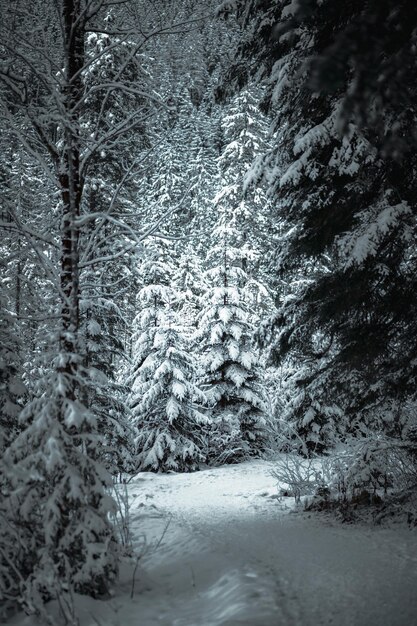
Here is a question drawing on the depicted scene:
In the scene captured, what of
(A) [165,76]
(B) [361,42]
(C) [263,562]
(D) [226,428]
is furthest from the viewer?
(D) [226,428]

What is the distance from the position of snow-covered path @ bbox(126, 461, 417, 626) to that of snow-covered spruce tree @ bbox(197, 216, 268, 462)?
7.23 meters

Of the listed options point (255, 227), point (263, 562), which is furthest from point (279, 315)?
point (255, 227)

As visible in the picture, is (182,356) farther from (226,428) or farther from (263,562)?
(263,562)

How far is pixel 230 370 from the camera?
1461 cm

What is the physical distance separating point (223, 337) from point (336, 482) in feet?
28.5

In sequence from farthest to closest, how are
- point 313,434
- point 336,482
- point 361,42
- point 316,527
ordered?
1. point 313,434
2. point 336,482
3. point 316,527
4. point 361,42

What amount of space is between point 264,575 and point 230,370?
10552 millimetres

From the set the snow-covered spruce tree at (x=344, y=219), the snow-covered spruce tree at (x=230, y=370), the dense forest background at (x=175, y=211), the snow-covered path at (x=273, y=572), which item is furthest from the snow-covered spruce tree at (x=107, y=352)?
the snow-covered spruce tree at (x=344, y=219)

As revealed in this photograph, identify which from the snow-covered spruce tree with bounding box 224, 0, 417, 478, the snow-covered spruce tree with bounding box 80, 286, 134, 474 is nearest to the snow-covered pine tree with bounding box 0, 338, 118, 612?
the snow-covered spruce tree with bounding box 224, 0, 417, 478

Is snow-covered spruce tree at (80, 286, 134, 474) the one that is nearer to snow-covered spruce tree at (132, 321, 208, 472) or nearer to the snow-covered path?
snow-covered spruce tree at (132, 321, 208, 472)

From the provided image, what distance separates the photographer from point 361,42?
1.95 metres

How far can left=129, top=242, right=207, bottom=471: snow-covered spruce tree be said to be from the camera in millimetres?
13227

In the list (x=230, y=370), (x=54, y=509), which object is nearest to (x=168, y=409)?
(x=230, y=370)

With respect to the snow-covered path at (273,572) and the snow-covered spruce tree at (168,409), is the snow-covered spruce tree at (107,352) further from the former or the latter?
the snow-covered path at (273,572)
